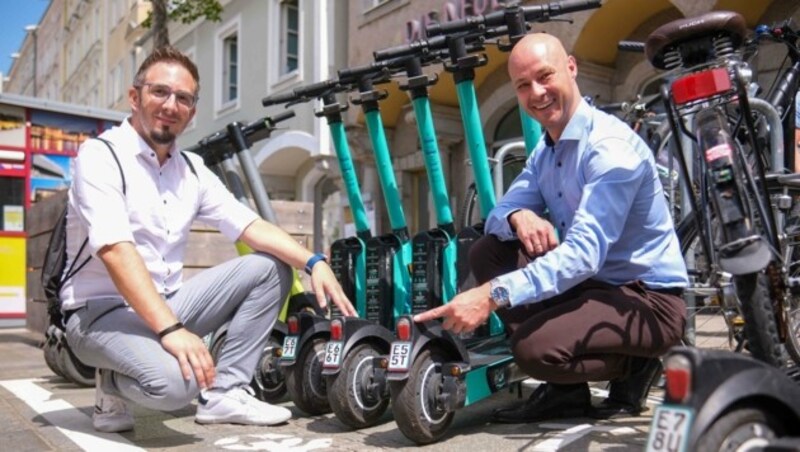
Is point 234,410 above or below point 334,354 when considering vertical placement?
below

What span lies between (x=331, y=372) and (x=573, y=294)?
913mm

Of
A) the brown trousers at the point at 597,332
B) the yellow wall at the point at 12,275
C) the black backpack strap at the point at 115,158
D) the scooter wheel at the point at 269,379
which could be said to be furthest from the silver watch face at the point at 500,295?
the yellow wall at the point at 12,275

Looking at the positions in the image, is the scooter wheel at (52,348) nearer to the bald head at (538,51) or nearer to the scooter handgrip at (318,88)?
the scooter handgrip at (318,88)

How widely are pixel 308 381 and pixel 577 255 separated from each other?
1407mm

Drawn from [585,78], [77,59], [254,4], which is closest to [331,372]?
[585,78]

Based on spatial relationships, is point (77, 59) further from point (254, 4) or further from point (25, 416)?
point (25, 416)

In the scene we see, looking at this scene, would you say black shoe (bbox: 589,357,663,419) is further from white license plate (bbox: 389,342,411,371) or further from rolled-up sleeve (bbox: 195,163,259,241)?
rolled-up sleeve (bbox: 195,163,259,241)

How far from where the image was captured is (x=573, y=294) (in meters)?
2.53

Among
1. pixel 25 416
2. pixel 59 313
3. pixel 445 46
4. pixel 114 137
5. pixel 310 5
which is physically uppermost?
pixel 310 5

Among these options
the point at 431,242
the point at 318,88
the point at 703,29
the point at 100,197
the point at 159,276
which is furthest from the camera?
the point at 318,88

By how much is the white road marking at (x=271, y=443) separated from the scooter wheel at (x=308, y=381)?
0.35 meters

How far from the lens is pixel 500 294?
2.09 m

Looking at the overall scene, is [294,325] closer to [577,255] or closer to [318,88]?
[318,88]

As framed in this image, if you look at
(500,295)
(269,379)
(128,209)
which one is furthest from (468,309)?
(269,379)
